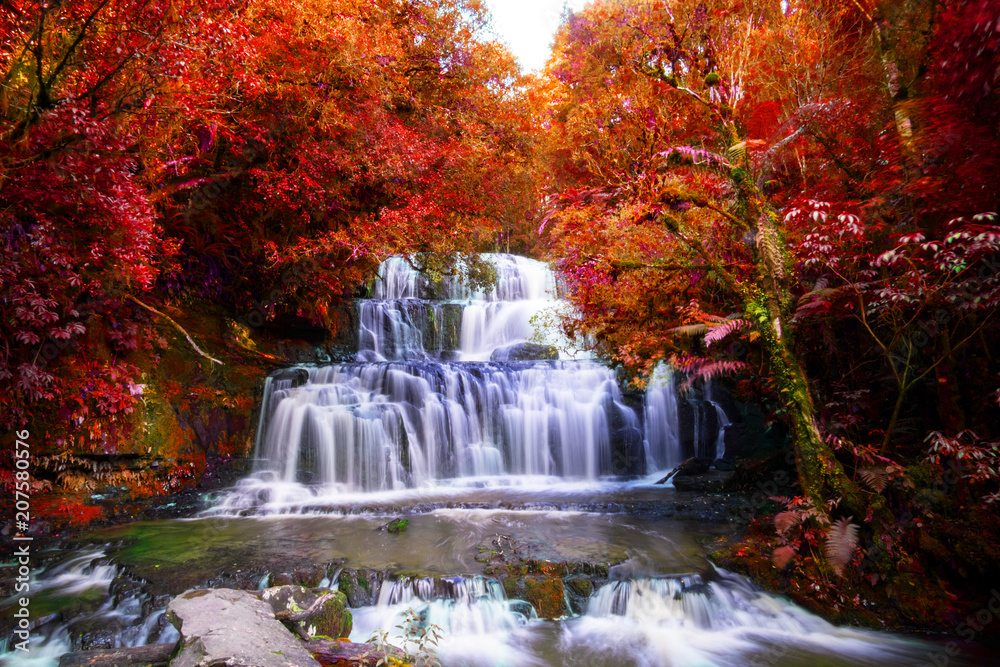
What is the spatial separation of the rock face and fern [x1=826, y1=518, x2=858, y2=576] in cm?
478

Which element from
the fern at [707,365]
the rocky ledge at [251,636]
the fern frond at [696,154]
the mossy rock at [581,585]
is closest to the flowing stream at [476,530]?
the mossy rock at [581,585]

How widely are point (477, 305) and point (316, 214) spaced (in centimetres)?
769

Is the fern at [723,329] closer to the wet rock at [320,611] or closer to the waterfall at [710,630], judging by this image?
the waterfall at [710,630]

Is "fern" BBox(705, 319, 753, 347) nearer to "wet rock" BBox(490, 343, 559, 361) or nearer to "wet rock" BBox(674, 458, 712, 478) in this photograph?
"wet rock" BBox(674, 458, 712, 478)

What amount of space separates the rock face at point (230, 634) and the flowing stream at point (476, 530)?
1.13 meters

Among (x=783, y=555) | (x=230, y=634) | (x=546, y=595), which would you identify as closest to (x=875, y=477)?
(x=783, y=555)

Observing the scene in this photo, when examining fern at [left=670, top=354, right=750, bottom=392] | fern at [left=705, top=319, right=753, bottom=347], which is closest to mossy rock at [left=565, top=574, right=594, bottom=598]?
fern at [left=670, top=354, right=750, bottom=392]

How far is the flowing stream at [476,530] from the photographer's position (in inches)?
187

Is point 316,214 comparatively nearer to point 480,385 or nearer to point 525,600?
point 480,385

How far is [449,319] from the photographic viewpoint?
15.4m

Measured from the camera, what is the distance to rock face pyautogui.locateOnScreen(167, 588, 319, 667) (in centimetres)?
298

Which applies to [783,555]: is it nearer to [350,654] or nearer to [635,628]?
[635,628]

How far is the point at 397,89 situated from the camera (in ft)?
33.1

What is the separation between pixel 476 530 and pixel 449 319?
30.6 ft
